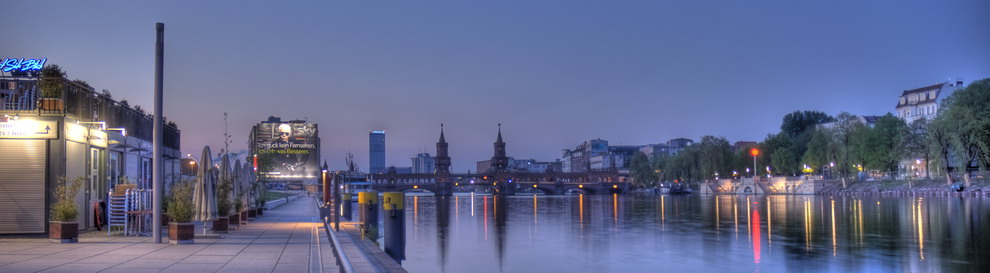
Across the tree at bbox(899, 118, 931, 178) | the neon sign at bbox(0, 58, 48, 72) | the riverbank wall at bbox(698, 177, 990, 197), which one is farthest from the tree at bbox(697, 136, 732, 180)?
the neon sign at bbox(0, 58, 48, 72)

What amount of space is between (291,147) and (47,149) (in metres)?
103

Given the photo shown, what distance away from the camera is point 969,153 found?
8156cm

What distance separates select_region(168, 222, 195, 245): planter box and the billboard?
10092cm

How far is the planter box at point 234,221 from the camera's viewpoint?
93.2ft

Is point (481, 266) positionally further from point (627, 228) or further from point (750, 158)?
point (750, 158)

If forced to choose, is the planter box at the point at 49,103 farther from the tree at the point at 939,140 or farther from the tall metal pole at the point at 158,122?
the tree at the point at 939,140

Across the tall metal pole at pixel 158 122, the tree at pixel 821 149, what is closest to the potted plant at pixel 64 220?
the tall metal pole at pixel 158 122

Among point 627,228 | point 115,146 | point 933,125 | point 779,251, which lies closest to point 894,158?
point 933,125

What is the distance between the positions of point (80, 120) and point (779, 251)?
20796 millimetres

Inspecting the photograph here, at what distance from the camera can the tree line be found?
81.2 meters

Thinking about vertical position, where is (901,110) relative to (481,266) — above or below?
above

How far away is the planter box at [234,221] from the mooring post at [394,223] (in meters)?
7.60

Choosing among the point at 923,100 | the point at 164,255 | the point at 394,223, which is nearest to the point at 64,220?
the point at 164,255

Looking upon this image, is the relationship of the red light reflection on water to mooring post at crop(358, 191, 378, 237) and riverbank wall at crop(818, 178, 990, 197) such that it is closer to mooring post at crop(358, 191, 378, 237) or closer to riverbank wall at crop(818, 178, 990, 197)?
mooring post at crop(358, 191, 378, 237)
